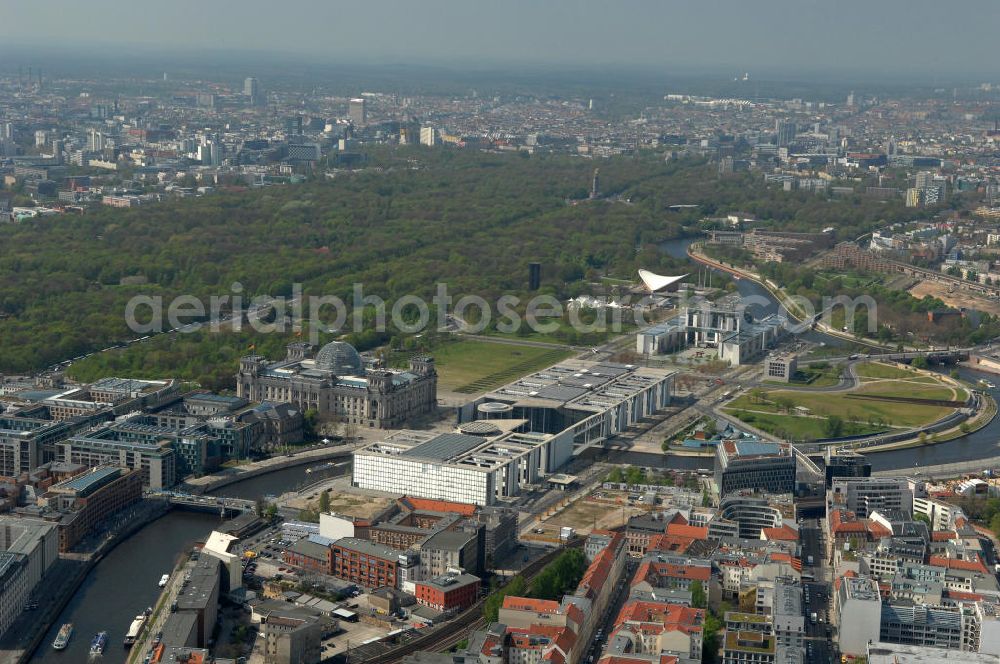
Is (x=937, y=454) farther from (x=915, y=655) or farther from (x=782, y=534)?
(x=915, y=655)

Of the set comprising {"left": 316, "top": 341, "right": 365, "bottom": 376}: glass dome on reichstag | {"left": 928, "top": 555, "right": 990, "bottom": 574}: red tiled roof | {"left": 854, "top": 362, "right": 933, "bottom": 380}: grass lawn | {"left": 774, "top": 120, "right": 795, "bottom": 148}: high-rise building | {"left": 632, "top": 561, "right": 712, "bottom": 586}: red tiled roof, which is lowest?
{"left": 854, "top": 362, "right": 933, "bottom": 380}: grass lawn

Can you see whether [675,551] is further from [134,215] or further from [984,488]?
[134,215]

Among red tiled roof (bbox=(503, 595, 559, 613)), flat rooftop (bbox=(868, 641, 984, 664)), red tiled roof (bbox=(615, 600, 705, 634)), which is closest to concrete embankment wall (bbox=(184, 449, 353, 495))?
red tiled roof (bbox=(503, 595, 559, 613))

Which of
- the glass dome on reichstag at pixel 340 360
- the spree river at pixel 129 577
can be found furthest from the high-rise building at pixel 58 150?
the spree river at pixel 129 577

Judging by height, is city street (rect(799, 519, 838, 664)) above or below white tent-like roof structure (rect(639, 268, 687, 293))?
below


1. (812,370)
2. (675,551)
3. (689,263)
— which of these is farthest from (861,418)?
(689,263)

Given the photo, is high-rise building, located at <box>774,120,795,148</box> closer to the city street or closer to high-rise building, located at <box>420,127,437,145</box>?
high-rise building, located at <box>420,127,437,145</box>

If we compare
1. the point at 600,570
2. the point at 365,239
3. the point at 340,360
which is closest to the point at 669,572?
the point at 600,570
